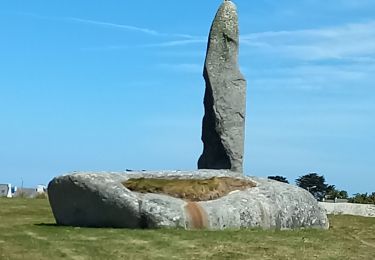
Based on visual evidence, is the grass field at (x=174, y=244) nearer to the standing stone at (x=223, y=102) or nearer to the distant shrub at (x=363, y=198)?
the standing stone at (x=223, y=102)

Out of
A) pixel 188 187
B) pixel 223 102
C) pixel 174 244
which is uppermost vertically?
pixel 223 102

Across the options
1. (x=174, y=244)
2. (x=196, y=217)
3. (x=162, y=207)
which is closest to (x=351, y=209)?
(x=196, y=217)

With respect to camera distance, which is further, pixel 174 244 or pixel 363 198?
pixel 363 198

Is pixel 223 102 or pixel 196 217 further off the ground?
pixel 223 102

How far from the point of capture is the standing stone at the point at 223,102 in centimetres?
2061

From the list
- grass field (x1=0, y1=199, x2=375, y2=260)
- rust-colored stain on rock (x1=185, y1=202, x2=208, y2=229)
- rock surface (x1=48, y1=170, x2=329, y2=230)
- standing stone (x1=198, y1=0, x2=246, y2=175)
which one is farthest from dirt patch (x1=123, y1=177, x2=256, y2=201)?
standing stone (x1=198, y1=0, x2=246, y2=175)

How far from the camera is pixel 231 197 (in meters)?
16.2

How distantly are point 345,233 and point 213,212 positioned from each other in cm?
300

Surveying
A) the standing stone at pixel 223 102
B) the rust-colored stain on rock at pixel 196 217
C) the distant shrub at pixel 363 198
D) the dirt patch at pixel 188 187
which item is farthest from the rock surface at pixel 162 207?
the distant shrub at pixel 363 198

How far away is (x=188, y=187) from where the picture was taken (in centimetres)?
1636

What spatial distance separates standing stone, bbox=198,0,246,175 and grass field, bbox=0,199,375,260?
4.94m

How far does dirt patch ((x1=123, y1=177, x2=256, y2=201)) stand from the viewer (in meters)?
16.1

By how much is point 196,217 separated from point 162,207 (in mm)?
689

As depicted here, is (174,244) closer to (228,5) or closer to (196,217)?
(196,217)
